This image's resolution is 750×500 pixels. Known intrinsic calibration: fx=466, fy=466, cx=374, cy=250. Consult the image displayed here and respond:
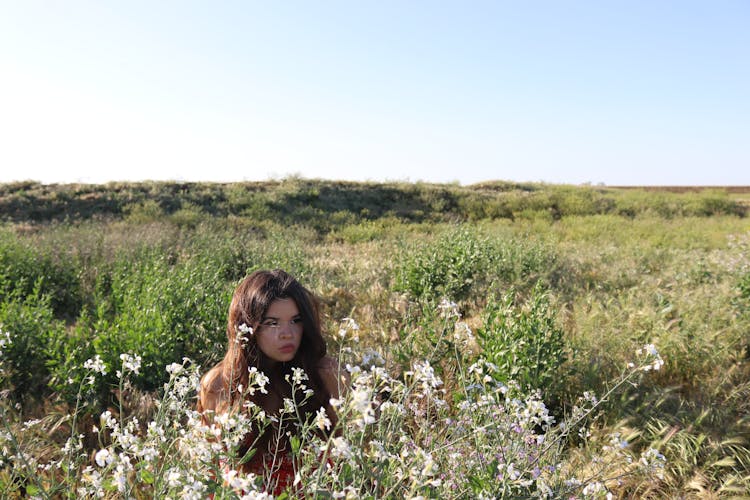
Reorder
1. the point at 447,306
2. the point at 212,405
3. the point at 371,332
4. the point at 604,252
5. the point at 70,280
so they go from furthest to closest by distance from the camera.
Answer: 1. the point at 604,252
2. the point at 70,280
3. the point at 371,332
4. the point at 212,405
5. the point at 447,306

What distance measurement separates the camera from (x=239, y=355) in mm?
2486

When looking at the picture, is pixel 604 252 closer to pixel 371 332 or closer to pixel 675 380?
pixel 675 380

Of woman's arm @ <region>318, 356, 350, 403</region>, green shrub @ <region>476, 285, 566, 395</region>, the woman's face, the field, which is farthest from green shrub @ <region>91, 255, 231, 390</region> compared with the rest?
green shrub @ <region>476, 285, 566, 395</region>

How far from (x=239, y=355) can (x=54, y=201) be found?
61.1 ft

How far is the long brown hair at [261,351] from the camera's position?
2.65 m

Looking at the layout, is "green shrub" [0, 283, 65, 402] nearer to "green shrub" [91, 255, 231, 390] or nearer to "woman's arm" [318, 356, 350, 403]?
"green shrub" [91, 255, 231, 390]

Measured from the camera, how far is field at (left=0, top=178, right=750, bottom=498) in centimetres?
161

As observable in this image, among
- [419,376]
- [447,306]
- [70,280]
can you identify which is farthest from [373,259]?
[419,376]

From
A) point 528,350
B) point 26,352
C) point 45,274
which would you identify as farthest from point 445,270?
point 45,274

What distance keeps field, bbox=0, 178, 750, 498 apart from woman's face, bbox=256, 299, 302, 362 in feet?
1.47

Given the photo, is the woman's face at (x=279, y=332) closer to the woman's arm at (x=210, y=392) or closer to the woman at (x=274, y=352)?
the woman at (x=274, y=352)

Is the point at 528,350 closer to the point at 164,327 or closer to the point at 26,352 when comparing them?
the point at 164,327

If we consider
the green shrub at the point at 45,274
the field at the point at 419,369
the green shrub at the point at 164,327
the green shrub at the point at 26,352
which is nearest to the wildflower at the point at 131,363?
the field at the point at 419,369

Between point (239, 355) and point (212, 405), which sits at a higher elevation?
point (239, 355)
